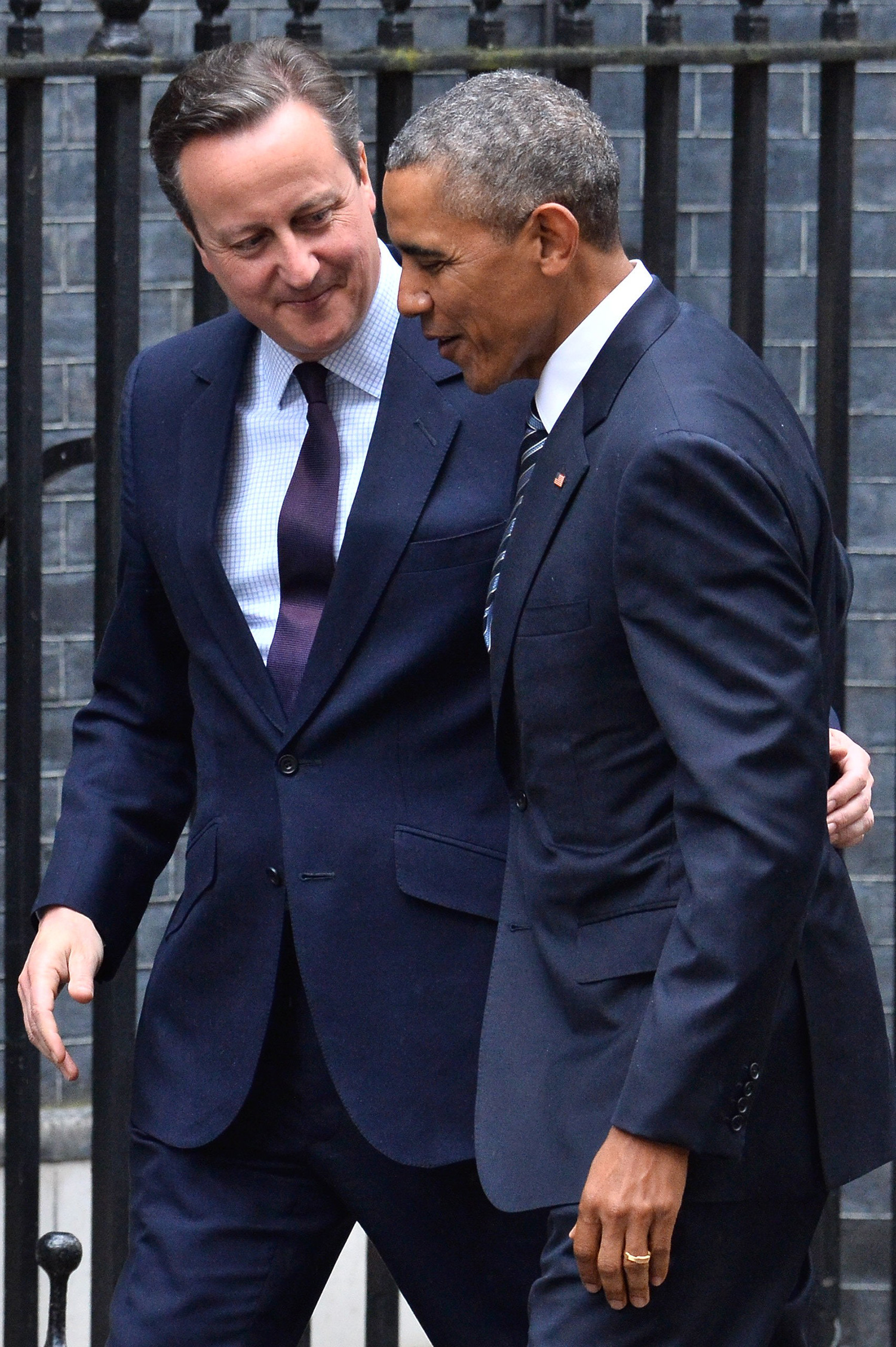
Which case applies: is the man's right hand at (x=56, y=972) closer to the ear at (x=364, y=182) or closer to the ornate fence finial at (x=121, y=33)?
the ear at (x=364, y=182)

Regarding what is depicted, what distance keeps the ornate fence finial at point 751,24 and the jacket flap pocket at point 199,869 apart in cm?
138

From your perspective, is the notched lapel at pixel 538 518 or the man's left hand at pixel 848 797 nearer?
the notched lapel at pixel 538 518

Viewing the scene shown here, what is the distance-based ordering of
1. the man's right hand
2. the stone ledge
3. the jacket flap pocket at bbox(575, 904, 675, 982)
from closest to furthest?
the jacket flap pocket at bbox(575, 904, 675, 982), the man's right hand, the stone ledge

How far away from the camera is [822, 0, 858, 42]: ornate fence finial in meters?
3.04

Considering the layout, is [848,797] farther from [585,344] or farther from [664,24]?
[664,24]

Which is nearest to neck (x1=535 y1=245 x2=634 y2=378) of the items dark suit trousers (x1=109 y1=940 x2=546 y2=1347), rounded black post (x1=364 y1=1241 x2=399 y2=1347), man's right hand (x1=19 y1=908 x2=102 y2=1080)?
dark suit trousers (x1=109 y1=940 x2=546 y2=1347)

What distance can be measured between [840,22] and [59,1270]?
2103 mm

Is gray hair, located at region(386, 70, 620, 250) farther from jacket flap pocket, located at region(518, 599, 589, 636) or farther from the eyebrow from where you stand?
jacket flap pocket, located at region(518, 599, 589, 636)

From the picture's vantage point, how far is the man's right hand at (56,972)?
251cm

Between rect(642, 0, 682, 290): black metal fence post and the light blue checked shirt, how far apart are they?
0.56 meters

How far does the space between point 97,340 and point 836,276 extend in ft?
3.60

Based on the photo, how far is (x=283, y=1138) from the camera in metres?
2.62

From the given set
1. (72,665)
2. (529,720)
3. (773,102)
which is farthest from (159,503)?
(773,102)

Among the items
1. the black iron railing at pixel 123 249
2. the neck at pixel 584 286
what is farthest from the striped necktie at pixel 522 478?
the black iron railing at pixel 123 249
